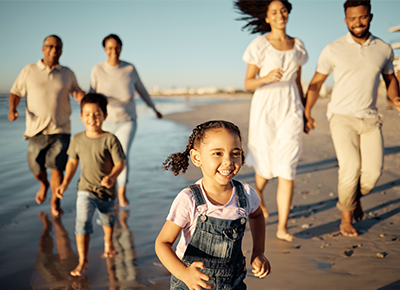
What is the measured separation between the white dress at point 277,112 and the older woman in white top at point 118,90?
1.92 m

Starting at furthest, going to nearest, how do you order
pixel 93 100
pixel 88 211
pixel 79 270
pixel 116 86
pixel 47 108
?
1. pixel 116 86
2. pixel 47 108
3. pixel 93 100
4. pixel 88 211
5. pixel 79 270

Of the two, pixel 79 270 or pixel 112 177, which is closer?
pixel 79 270

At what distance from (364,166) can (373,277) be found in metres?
1.43

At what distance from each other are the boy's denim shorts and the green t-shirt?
5 cm

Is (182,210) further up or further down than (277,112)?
further down

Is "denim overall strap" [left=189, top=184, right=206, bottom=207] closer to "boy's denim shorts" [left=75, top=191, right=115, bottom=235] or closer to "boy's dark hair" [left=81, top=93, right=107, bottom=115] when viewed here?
"boy's denim shorts" [left=75, top=191, right=115, bottom=235]

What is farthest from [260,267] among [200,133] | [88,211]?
[88,211]

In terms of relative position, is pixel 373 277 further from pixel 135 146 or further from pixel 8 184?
pixel 135 146

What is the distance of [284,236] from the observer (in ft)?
12.3

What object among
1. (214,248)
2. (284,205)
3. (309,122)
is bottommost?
(284,205)

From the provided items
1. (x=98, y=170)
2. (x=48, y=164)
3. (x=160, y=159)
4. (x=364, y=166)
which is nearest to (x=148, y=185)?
(x=48, y=164)

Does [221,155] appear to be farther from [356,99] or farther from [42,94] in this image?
[42,94]

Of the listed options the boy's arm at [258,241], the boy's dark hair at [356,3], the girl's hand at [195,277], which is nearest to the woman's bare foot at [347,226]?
the boy's arm at [258,241]

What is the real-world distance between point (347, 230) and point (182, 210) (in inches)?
105
